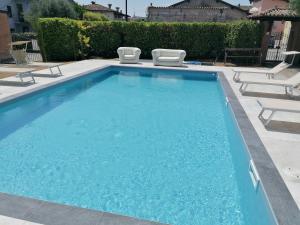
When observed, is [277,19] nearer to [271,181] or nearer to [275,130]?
[275,130]

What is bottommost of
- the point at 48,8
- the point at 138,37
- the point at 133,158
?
the point at 133,158

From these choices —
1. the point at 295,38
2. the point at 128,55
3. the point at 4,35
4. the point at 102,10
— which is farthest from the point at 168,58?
the point at 102,10

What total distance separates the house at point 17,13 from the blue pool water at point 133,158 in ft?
121

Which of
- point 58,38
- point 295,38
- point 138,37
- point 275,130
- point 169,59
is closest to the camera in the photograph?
point 275,130

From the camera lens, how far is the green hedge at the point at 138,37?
585 inches

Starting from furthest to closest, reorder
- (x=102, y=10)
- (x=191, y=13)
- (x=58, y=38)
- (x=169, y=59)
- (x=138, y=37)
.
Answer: (x=102, y=10) → (x=191, y=13) → (x=138, y=37) → (x=58, y=38) → (x=169, y=59)

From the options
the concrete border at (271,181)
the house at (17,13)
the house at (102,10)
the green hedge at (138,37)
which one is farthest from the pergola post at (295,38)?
the house at (102,10)

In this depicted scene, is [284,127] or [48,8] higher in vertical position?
[48,8]

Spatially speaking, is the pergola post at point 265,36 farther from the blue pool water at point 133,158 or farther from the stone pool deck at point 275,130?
the blue pool water at point 133,158

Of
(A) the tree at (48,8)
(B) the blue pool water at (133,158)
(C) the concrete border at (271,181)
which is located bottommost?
(B) the blue pool water at (133,158)

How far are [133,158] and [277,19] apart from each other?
538 inches

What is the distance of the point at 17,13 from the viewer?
39.9 meters

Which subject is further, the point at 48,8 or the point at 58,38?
the point at 48,8

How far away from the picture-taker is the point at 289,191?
3.21 metres
